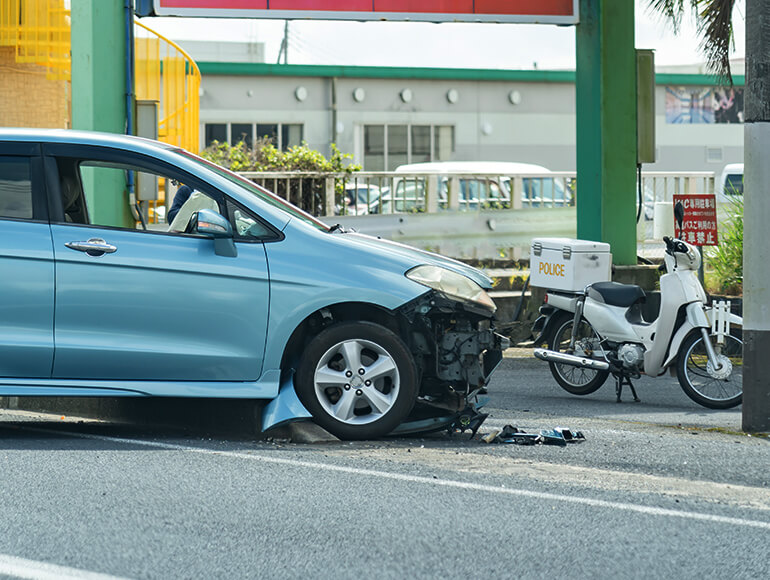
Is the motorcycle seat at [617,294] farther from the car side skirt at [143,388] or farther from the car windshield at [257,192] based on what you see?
the car side skirt at [143,388]

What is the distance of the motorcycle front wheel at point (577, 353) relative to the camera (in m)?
10.0

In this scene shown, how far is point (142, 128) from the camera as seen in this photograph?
12.3m

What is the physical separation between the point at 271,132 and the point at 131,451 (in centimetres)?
2889

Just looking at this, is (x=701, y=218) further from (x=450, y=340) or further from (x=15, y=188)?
(x=15, y=188)

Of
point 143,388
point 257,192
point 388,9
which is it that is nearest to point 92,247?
point 143,388

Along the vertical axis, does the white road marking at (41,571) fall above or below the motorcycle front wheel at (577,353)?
below

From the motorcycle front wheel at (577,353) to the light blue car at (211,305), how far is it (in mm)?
2840

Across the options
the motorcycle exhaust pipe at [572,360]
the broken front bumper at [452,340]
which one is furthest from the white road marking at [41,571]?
the motorcycle exhaust pipe at [572,360]

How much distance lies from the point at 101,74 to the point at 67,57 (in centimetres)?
491

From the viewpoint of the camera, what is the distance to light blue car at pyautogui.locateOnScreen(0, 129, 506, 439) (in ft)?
23.1

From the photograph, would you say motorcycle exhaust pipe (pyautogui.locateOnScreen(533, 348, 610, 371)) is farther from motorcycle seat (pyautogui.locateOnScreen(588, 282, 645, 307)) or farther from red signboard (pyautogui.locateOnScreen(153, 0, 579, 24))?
red signboard (pyautogui.locateOnScreen(153, 0, 579, 24))

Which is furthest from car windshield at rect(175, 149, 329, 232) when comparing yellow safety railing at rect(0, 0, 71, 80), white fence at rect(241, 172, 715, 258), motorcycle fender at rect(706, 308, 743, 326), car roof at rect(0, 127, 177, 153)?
yellow safety railing at rect(0, 0, 71, 80)

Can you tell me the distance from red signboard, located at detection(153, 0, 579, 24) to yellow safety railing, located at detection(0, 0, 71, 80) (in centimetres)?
452

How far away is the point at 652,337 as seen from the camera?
31.8 ft
